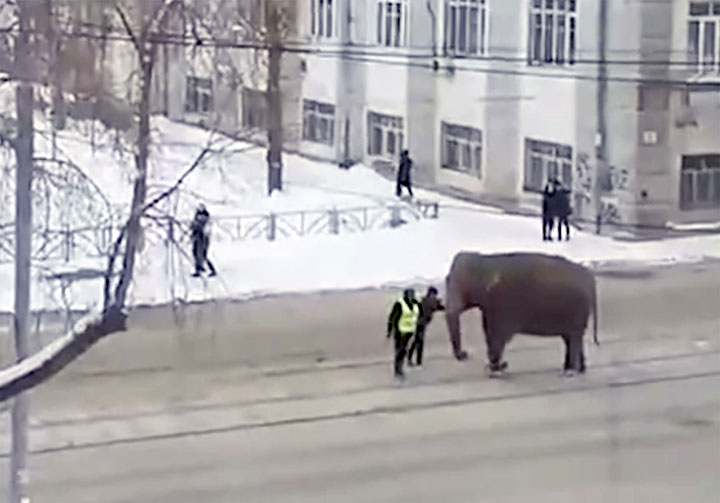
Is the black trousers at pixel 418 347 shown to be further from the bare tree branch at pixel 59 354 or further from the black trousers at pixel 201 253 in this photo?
the bare tree branch at pixel 59 354

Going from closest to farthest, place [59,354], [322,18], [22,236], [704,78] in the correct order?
[59,354] < [22,236] < [322,18] < [704,78]

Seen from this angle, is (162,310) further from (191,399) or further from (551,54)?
(551,54)

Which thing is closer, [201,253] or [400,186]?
[201,253]

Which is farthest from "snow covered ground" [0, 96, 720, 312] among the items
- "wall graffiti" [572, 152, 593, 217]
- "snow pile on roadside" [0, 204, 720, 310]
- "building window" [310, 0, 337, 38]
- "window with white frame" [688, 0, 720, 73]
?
"window with white frame" [688, 0, 720, 73]

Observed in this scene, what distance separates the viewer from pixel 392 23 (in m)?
4.32

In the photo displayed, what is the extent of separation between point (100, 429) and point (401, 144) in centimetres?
96

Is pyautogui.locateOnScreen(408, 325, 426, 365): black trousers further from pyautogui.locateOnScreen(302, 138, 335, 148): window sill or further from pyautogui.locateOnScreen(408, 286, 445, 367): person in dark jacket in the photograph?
pyautogui.locateOnScreen(302, 138, 335, 148): window sill

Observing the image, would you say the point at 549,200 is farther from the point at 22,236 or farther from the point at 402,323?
the point at 22,236

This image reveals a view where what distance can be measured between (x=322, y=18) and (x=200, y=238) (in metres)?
0.62

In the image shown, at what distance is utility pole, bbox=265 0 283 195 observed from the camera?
390cm

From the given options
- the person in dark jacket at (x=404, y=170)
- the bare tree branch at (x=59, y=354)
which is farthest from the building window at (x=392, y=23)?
the bare tree branch at (x=59, y=354)

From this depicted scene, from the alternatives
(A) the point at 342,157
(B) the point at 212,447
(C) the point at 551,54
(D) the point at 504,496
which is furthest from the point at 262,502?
(C) the point at 551,54

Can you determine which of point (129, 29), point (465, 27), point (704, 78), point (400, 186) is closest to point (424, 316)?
point (400, 186)

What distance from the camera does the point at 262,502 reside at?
3.88 metres
